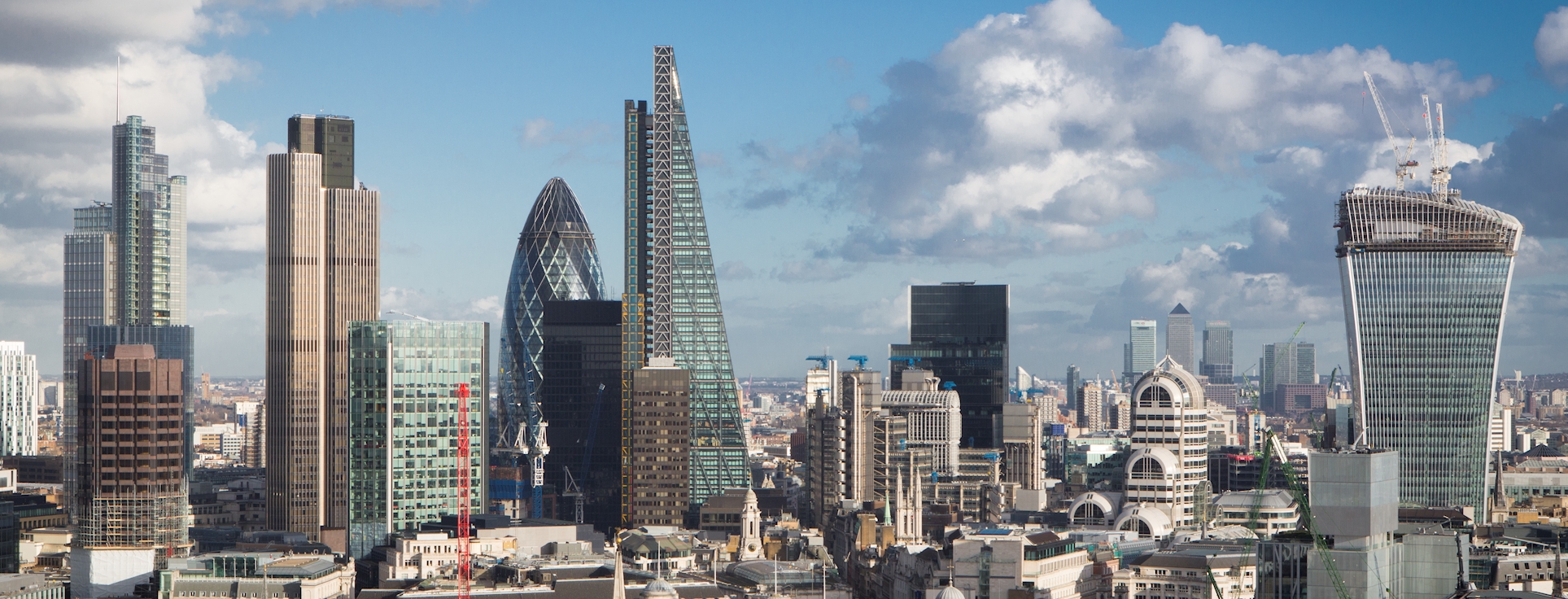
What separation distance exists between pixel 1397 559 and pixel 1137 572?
42.2 meters

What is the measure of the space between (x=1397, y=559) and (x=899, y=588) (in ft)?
225

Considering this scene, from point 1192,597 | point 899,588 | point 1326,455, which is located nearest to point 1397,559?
point 1326,455

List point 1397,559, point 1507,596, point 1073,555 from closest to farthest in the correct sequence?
point 1507,596, point 1397,559, point 1073,555

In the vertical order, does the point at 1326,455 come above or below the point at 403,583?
above

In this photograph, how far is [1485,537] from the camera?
645ft

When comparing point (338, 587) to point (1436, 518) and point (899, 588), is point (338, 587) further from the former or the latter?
point (1436, 518)

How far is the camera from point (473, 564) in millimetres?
197625

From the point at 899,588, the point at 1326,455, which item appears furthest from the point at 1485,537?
the point at 1326,455

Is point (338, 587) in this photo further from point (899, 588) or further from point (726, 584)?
point (899, 588)

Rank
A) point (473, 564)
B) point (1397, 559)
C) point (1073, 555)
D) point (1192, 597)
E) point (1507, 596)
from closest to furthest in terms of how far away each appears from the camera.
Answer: point (1507, 596) < point (1397, 559) < point (1192, 597) < point (1073, 555) < point (473, 564)

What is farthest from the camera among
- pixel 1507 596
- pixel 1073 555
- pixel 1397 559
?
pixel 1073 555

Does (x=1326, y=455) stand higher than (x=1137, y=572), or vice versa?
(x=1326, y=455)

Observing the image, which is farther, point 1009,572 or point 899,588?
point 899,588

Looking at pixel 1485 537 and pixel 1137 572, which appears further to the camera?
pixel 1485 537
